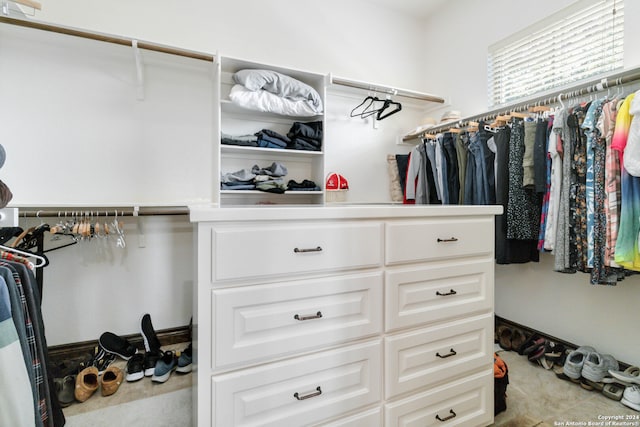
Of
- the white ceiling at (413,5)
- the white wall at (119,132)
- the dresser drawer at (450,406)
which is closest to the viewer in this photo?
the dresser drawer at (450,406)

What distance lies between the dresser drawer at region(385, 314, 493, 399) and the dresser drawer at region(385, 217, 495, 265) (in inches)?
11.6

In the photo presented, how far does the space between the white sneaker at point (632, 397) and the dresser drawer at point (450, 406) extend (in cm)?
81

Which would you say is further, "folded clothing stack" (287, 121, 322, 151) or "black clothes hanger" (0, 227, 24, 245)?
"folded clothing stack" (287, 121, 322, 151)

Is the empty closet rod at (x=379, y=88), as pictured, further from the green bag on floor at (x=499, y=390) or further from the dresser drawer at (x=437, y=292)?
the green bag on floor at (x=499, y=390)

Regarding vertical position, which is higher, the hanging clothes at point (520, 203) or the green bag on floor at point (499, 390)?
the hanging clothes at point (520, 203)

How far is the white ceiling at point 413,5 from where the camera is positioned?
2.79 meters

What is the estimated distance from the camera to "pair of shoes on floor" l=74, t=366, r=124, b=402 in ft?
4.99

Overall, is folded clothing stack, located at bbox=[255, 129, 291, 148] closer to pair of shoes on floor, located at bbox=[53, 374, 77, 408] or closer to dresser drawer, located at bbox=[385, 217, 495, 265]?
dresser drawer, located at bbox=[385, 217, 495, 265]

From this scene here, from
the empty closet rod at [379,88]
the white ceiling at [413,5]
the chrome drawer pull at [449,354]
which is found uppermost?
the white ceiling at [413,5]

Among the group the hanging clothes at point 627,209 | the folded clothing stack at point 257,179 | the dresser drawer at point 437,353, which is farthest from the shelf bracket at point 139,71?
the hanging clothes at point 627,209

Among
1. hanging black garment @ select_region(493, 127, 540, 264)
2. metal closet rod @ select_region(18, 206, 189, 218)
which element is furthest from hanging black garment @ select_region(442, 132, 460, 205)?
metal closet rod @ select_region(18, 206, 189, 218)

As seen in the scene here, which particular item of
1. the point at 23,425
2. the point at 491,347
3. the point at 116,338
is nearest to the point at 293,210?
the point at 23,425

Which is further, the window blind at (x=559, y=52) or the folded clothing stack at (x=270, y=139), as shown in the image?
the folded clothing stack at (x=270, y=139)

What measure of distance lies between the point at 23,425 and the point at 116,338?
1338mm
